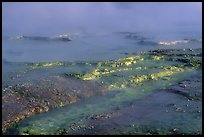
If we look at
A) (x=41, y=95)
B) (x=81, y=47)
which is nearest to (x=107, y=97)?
(x=41, y=95)

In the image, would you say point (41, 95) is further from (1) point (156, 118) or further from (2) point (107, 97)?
(1) point (156, 118)

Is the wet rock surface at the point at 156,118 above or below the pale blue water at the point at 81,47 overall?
above

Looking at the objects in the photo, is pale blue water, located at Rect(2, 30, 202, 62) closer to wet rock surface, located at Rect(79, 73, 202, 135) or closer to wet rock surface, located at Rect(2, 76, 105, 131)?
wet rock surface, located at Rect(2, 76, 105, 131)

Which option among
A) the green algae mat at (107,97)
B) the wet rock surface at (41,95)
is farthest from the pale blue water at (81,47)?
the wet rock surface at (41,95)

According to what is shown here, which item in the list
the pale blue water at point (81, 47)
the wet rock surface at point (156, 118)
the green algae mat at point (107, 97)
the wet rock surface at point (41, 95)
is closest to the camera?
the wet rock surface at point (156, 118)

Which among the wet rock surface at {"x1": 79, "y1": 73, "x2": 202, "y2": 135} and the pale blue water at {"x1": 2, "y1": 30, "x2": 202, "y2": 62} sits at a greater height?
the wet rock surface at {"x1": 79, "y1": 73, "x2": 202, "y2": 135}

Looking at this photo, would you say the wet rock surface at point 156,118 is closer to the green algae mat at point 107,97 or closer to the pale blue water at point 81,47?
the green algae mat at point 107,97

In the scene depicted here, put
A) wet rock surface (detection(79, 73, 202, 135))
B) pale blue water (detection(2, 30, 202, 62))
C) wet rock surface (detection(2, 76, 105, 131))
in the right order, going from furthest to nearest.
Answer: pale blue water (detection(2, 30, 202, 62)), wet rock surface (detection(2, 76, 105, 131)), wet rock surface (detection(79, 73, 202, 135))

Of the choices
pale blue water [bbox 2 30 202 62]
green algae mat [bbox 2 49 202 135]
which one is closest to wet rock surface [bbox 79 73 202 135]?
green algae mat [bbox 2 49 202 135]
